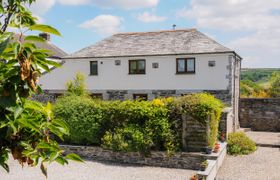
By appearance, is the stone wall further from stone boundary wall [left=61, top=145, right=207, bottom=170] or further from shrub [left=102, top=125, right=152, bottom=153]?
shrub [left=102, top=125, right=152, bottom=153]

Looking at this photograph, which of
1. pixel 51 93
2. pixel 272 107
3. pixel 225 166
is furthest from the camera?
pixel 51 93

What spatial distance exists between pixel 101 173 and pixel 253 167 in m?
5.79

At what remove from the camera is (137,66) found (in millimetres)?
20188

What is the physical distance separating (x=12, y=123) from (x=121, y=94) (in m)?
19.4

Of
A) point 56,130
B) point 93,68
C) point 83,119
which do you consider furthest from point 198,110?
point 93,68

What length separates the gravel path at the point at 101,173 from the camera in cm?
1038

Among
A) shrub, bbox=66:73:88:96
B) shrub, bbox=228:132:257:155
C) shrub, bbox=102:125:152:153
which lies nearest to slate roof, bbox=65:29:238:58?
shrub, bbox=66:73:88:96

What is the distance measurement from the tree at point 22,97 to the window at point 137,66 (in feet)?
60.6

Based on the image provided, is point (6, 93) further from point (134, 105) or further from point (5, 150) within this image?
point (134, 105)

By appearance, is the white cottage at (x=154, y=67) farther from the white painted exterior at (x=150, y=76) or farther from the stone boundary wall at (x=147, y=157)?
the stone boundary wall at (x=147, y=157)

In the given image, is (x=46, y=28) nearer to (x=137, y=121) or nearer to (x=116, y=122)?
(x=137, y=121)

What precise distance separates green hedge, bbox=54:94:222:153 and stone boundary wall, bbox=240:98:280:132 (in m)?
9.09

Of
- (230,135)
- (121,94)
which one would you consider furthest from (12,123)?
(121,94)

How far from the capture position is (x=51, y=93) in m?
22.6
